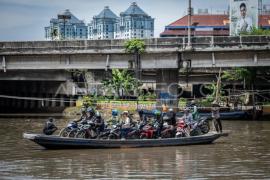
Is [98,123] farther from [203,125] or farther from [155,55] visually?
[155,55]

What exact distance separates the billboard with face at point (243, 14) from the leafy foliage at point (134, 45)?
3390 cm

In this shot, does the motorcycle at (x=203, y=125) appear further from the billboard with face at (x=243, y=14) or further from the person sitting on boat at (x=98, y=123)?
the billboard with face at (x=243, y=14)

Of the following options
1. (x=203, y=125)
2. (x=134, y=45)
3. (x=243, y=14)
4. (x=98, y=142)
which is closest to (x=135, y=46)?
(x=134, y=45)

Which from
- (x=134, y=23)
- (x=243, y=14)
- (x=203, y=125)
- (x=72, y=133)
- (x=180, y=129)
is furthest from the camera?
(x=134, y=23)

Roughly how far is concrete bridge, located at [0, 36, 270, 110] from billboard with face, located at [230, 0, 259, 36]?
31985 millimetres

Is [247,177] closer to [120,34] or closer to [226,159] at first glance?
[226,159]

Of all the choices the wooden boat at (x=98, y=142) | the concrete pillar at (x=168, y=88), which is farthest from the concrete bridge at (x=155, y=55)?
the wooden boat at (x=98, y=142)

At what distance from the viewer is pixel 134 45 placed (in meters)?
26.7

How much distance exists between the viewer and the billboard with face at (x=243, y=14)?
2232 inches

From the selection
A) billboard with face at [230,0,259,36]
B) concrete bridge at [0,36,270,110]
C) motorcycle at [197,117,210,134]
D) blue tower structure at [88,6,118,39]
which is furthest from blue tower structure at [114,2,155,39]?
motorcycle at [197,117,210,134]

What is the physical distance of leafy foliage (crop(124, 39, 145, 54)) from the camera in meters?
26.7

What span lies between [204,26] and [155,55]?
3971 cm

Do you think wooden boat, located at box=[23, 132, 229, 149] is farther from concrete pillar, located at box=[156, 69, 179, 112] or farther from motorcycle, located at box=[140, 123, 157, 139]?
concrete pillar, located at box=[156, 69, 179, 112]

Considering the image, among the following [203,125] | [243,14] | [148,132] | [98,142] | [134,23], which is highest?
[134,23]
